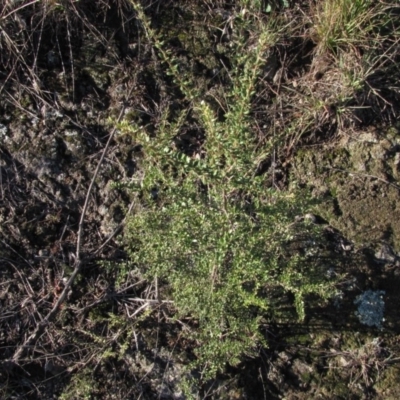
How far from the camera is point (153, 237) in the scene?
263 centimetres

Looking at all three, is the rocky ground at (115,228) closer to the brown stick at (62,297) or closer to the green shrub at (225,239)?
the brown stick at (62,297)

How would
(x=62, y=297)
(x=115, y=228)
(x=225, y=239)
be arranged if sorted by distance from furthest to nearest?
(x=115, y=228) < (x=62, y=297) < (x=225, y=239)

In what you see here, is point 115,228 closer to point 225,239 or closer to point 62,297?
point 62,297

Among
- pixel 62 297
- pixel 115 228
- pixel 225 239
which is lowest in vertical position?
pixel 62 297

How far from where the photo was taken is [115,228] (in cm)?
323

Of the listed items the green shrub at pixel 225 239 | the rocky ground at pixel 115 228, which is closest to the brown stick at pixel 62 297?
the rocky ground at pixel 115 228

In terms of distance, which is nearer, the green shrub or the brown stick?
the green shrub

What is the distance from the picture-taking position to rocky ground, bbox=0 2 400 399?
2928mm

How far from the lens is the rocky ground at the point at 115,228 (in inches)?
115

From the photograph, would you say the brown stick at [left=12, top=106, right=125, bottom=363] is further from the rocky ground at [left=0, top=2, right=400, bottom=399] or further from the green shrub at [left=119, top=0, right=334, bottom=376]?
the green shrub at [left=119, top=0, right=334, bottom=376]

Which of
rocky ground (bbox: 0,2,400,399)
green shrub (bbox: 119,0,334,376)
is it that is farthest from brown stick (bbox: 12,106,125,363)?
green shrub (bbox: 119,0,334,376)

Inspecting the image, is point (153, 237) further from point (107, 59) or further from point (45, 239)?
point (107, 59)

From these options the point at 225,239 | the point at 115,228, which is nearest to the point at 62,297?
the point at 115,228

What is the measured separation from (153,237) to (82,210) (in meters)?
0.76
